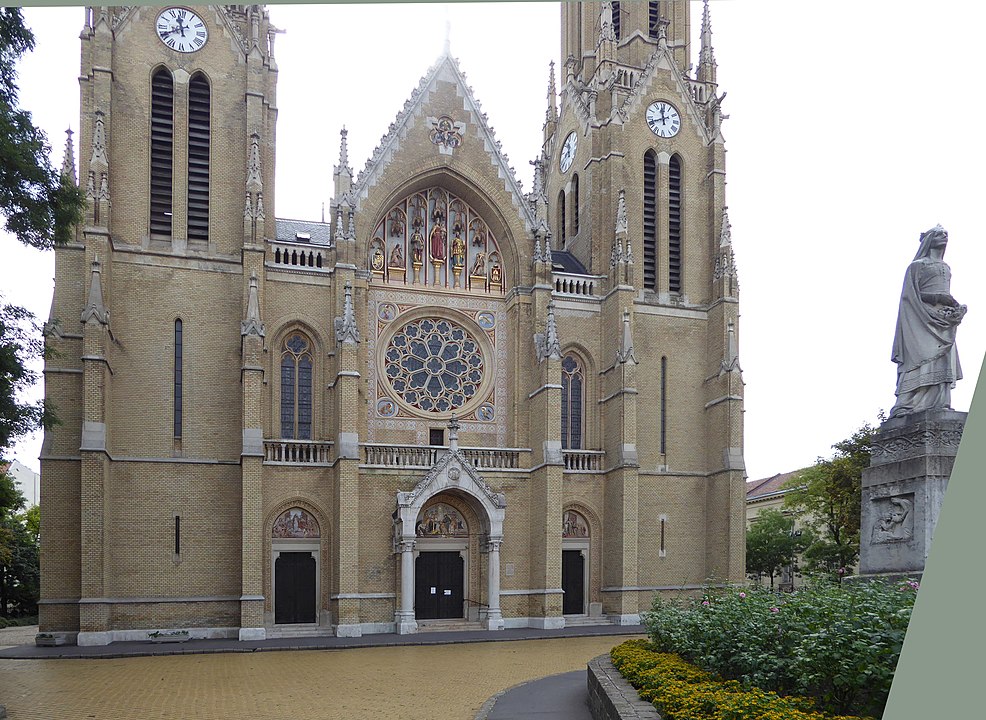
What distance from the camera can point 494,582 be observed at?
31.8 meters

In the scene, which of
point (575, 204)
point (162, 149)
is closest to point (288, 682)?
point (162, 149)

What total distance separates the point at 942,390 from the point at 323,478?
22582mm

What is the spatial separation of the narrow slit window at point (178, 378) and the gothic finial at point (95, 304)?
252 cm

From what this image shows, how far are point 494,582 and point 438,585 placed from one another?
2132 millimetres

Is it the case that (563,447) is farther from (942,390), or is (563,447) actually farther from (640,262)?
(942,390)

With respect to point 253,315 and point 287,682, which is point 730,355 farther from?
point 287,682

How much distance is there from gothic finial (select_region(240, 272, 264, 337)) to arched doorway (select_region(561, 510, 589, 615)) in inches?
536

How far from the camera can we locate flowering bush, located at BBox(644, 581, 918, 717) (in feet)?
30.7

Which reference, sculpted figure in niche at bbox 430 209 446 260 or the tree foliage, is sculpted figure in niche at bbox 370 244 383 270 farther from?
the tree foliage

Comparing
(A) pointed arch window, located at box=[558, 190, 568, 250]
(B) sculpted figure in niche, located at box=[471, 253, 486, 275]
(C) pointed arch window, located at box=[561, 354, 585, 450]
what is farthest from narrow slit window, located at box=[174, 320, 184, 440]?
(A) pointed arch window, located at box=[558, 190, 568, 250]

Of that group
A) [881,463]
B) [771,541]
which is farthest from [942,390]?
[771,541]

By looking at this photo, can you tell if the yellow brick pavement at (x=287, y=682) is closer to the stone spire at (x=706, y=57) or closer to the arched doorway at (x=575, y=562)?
the arched doorway at (x=575, y=562)

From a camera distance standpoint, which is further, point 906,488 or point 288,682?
point 288,682

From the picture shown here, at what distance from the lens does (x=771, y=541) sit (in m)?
56.8
